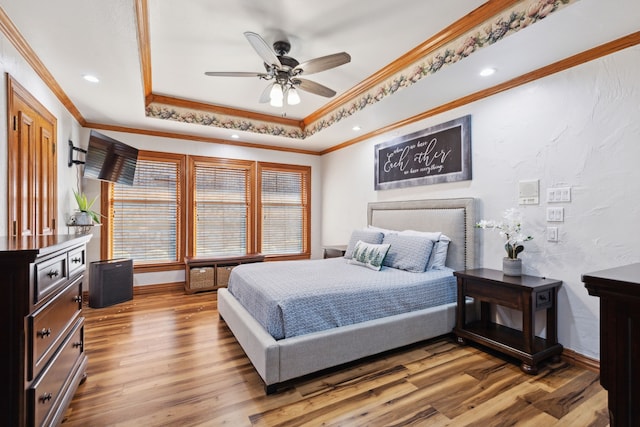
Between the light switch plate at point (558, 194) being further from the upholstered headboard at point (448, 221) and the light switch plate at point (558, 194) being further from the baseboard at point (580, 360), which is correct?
the baseboard at point (580, 360)

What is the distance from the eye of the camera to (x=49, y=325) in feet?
4.99

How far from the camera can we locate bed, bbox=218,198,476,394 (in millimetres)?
2107

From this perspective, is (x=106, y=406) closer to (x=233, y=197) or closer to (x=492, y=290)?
(x=492, y=290)

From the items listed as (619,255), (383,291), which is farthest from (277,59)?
(619,255)

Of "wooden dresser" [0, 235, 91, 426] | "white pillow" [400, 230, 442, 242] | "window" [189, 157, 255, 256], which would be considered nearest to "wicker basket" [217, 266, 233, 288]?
"window" [189, 157, 255, 256]

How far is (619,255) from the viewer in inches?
87.4

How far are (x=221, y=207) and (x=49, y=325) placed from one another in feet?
12.2

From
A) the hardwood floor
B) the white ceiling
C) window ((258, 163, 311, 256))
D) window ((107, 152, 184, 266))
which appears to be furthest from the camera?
window ((258, 163, 311, 256))

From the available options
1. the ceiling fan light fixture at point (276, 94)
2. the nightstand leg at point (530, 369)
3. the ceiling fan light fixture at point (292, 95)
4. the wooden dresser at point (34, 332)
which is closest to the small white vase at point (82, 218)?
the wooden dresser at point (34, 332)

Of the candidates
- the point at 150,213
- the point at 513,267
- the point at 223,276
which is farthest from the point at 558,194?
the point at 150,213

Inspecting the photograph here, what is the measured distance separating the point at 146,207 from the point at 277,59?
3398 millimetres

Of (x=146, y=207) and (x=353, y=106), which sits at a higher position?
(x=353, y=106)

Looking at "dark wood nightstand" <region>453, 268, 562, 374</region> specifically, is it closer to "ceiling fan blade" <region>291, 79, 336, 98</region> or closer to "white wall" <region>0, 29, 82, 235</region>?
"ceiling fan blade" <region>291, 79, 336, 98</region>

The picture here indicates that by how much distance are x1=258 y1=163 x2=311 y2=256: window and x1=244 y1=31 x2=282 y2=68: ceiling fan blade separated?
121 inches
